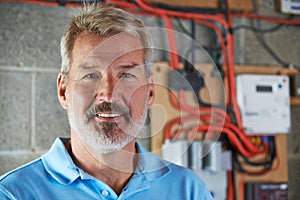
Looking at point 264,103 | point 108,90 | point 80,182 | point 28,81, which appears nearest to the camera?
point 108,90

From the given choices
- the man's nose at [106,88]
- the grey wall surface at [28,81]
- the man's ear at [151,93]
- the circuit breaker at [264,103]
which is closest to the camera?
the man's nose at [106,88]

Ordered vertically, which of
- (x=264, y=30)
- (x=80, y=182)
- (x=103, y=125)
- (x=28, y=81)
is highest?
(x=264, y=30)

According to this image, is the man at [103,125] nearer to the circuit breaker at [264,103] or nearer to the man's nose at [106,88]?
the man's nose at [106,88]

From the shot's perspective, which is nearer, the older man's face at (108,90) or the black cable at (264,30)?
the older man's face at (108,90)

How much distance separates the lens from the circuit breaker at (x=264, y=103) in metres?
2.04

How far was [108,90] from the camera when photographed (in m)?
0.96

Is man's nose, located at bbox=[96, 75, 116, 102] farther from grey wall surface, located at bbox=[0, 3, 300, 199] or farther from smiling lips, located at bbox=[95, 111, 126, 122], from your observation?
grey wall surface, located at bbox=[0, 3, 300, 199]

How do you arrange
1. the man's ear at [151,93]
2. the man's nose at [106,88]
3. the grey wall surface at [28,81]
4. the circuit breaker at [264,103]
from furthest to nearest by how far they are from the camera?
the circuit breaker at [264,103]
the grey wall surface at [28,81]
the man's ear at [151,93]
the man's nose at [106,88]

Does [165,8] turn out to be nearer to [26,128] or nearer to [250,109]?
[250,109]

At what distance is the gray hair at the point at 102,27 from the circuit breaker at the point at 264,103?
103 centimetres

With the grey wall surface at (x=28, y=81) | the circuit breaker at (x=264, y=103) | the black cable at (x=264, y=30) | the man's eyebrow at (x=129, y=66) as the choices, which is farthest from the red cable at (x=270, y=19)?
the man's eyebrow at (x=129, y=66)

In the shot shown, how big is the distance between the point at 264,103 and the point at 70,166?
3.83 feet

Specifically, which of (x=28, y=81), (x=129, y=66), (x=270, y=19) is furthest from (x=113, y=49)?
(x=270, y=19)

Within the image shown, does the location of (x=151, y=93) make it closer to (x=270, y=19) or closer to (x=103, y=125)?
(x=103, y=125)
